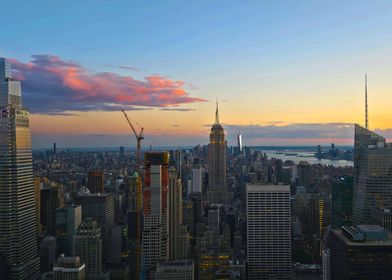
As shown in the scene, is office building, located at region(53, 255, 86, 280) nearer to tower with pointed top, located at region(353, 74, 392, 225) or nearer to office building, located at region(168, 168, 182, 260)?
office building, located at region(168, 168, 182, 260)

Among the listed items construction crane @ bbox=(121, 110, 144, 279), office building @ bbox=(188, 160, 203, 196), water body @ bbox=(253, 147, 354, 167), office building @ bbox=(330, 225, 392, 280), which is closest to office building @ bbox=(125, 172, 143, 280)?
construction crane @ bbox=(121, 110, 144, 279)

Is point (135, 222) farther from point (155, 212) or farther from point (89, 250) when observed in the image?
point (89, 250)

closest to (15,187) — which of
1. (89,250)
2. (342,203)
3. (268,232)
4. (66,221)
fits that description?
(89,250)

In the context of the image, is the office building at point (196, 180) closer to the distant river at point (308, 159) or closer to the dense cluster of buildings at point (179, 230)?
the dense cluster of buildings at point (179, 230)

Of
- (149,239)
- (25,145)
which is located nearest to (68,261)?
(149,239)

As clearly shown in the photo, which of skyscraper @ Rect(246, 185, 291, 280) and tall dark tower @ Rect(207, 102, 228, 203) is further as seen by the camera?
tall dark tower @ Rect(207, 102, 228, 203)

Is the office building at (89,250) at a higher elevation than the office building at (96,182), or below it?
below

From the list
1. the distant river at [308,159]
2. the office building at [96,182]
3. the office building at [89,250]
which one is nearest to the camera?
the office building at [89,250]

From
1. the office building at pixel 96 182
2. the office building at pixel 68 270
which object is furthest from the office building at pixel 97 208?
the office building at pixel 68 270
